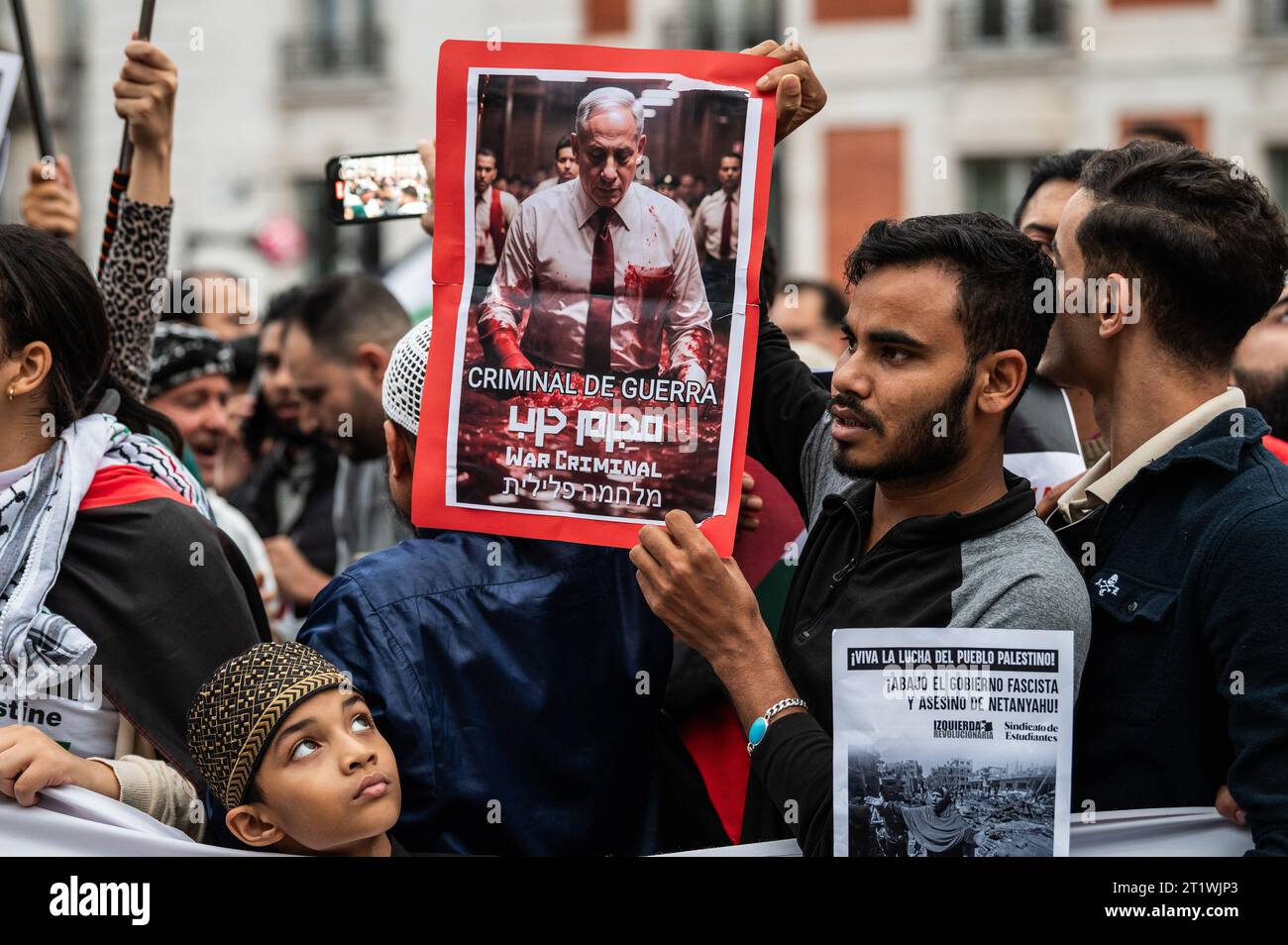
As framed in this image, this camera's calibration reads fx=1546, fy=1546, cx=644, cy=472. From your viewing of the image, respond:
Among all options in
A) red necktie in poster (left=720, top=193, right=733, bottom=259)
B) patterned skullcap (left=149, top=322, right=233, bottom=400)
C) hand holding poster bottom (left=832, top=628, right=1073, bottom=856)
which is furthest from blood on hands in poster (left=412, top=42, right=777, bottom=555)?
patterned skullcap (left=149, top=322, right=233, bottom=400)

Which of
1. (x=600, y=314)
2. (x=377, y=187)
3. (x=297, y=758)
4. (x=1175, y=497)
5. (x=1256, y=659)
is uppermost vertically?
(x=377, y=187)

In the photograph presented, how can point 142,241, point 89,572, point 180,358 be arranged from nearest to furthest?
point 89,572, point 142,241, point 180,358

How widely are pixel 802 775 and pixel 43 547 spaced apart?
131 centimetres

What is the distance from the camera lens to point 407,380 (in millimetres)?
2488

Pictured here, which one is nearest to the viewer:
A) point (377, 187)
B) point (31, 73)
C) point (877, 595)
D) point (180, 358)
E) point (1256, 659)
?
point (1256, 659)

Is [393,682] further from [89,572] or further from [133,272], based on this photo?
[133,272]

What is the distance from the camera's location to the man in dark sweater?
2148 mm

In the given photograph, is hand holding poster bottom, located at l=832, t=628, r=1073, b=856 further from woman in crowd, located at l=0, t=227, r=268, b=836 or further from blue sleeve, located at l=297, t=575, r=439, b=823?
woman in crowd, located at l=0, t=227, r=268, b=836

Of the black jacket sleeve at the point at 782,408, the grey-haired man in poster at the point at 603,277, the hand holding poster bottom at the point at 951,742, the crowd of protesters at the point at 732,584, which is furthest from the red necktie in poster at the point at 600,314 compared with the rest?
the hand holding poster bottom at the point at 951,742

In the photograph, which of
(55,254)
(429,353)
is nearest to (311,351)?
(55,254)

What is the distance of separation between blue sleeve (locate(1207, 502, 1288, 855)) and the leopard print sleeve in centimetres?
220

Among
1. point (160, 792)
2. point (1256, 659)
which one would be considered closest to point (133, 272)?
point (160, 792)

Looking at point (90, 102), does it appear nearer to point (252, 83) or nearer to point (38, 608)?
point (252, 83)

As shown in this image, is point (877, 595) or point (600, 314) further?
point (600, 314)
